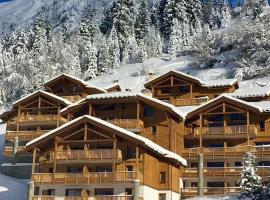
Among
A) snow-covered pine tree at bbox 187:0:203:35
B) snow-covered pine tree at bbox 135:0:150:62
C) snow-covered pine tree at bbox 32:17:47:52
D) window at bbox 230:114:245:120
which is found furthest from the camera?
snow-covered pine tree at bbox 187:0:203:35

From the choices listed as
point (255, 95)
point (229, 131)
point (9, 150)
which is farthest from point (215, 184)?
point (9, 150)

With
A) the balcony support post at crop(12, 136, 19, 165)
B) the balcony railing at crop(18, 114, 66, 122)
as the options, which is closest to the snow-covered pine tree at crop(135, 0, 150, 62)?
the balcony railing at crop(18, 114, 66, 122)

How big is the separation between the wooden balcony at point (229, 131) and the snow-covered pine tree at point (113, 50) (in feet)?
192

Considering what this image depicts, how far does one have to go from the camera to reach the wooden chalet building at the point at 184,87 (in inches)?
2339

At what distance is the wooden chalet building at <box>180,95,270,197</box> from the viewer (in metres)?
47.1

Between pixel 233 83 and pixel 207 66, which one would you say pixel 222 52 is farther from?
pixel 233 83

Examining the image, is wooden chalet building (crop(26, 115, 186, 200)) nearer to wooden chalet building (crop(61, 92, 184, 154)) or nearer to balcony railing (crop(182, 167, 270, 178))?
balcony railing (crop(182, 167, 270, 178))

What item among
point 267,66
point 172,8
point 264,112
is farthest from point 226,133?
point 172,8

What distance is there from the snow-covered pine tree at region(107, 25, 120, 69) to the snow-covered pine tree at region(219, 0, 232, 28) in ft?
85.1

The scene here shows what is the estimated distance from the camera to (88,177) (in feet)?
140

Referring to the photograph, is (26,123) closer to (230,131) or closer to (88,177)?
(88,177)

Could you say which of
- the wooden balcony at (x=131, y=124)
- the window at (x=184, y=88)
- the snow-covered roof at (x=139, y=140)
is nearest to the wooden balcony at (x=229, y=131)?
the snow-covered roof at (x=139, y=140)

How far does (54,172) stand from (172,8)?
8404cm

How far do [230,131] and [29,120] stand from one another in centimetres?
2262
